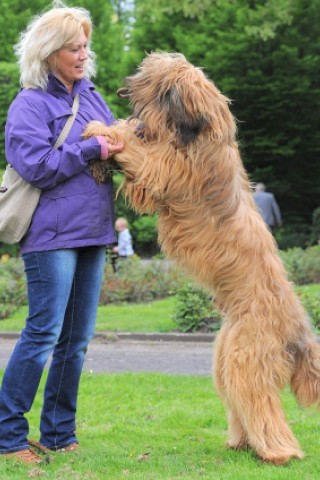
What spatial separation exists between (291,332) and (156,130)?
4.66 feet

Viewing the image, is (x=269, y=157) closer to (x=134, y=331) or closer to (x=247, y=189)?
(x=134, y=331)

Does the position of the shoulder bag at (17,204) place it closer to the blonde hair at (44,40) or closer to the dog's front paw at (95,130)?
the dog's front paw at (95,130)

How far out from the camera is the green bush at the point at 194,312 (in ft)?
36.1

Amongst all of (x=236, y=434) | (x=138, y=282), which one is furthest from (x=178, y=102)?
(x=138, y=282)

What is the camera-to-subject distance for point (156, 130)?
4.77 meters

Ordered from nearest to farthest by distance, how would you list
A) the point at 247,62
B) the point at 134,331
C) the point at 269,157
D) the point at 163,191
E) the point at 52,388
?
the point at 163,191 < the point at 52,388 < the point at 134,331 < the point at 247,62 < the point at 269,157

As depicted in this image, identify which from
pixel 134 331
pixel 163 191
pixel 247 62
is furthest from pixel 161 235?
pixel 247 62

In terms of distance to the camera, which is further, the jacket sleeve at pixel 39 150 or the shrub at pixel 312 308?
the shrub at pixel 312 308

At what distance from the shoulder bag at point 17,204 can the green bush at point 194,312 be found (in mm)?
6249

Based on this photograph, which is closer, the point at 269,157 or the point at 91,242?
the point at 91,242

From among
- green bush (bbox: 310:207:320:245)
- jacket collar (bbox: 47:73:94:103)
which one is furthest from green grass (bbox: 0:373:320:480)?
green bush (bbox: 310:207:320:245)

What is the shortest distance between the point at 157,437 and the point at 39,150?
2290 mm

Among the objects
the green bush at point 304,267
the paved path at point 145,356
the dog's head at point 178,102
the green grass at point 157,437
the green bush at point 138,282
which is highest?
the dog's head at point 178,102

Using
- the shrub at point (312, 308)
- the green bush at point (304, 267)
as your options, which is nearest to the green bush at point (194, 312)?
the shrub at point (312, 308)
